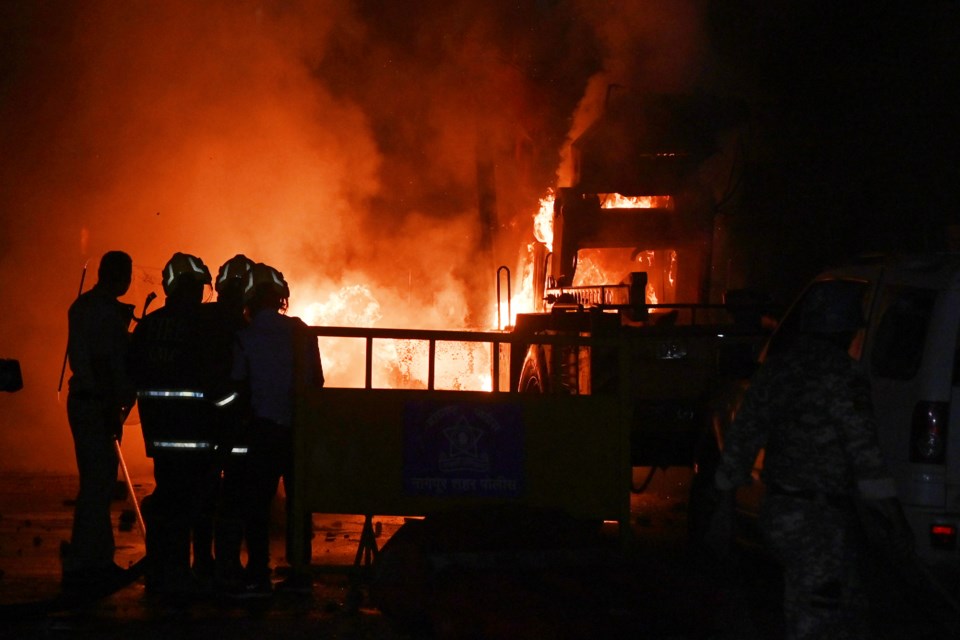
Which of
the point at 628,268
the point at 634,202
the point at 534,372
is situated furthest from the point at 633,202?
the point at 534,372

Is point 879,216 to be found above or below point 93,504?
above

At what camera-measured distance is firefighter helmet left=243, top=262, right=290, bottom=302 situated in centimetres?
679

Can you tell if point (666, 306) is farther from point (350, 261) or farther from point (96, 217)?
point (350, 261)

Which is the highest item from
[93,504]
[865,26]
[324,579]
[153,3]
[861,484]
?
[153,3]

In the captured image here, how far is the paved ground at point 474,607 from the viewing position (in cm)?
531

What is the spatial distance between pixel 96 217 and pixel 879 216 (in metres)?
12.1

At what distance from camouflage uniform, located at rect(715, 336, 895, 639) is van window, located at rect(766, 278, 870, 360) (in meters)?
0.19

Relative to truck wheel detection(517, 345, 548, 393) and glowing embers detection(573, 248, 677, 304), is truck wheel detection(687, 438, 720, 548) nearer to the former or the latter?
truck wheel detection(517, 345, 548, 393)

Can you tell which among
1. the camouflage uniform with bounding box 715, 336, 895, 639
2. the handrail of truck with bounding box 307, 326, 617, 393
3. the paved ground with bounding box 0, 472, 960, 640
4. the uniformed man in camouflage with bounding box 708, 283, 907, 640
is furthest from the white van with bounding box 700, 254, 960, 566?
the handrail of truck with bounding box 307, 326, 617, 393

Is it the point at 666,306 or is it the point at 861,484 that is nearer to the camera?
the point at 861,484

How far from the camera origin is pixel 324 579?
7098 mm

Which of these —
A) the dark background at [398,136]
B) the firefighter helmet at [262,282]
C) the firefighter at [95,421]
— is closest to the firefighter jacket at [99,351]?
the firefighter at [95,421]

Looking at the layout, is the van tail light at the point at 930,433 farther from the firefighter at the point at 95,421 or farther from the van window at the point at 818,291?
the firefighter at the point at 95,421

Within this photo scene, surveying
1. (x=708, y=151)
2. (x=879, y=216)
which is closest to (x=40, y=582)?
(x=708, y=151)
